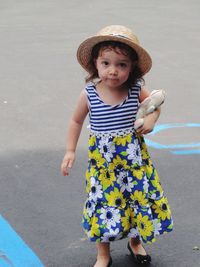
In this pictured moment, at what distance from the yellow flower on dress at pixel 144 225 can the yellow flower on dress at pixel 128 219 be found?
0.06m

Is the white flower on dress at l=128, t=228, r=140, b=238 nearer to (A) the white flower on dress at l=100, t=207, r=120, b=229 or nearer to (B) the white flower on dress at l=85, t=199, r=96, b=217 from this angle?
(A) the white flower on dress at l=100, t=207, r=120, b=229

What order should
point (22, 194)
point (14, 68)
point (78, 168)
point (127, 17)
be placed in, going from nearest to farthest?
1. point (22, 194)
2. point (78, 168)
3. point (14, 68)
4. point (127, 17)

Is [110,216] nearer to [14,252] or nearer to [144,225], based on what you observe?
[144,225]

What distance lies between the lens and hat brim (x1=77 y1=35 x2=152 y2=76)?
11.0 feet

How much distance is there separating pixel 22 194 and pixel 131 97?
5.25ft

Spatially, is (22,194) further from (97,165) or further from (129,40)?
(129,40)

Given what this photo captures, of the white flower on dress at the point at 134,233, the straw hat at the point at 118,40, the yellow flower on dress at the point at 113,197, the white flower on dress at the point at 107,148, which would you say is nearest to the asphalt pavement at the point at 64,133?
the white flower on dress at the point at 134,233

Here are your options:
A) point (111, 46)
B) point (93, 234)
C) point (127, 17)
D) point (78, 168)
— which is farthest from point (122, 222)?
point (127, 17)

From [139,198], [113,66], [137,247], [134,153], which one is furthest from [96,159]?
[137,247]

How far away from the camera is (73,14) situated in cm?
1310

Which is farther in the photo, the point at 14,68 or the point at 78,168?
the point at 14,68

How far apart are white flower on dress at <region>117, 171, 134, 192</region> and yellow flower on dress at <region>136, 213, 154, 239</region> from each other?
16cm

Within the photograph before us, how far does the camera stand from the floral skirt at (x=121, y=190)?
354 centimetres

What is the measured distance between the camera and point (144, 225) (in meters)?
3.56
